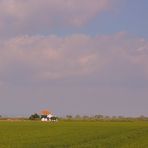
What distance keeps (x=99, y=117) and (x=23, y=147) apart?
503ft

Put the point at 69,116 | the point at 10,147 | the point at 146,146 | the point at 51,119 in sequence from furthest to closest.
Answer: the point at 69,116 < the point at 51,119 < the point at 146,146 < the point at 10,147

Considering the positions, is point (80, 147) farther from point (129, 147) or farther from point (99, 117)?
point (99, 117)

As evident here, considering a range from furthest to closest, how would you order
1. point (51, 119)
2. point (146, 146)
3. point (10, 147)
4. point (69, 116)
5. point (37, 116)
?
point (69, 116) < point (37, 116) < point (51, 119) < point (146, 146) < point (10, 147)

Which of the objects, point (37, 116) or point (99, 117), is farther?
point (99, 117)

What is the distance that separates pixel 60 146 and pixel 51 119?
114423mm

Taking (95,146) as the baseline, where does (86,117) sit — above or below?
above

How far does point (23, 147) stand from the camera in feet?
106

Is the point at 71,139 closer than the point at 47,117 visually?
Yes

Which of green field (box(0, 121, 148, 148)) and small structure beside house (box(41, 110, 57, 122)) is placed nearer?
green field (box(0, 121, 148, 148))

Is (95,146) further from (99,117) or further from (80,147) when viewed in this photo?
(99,117)

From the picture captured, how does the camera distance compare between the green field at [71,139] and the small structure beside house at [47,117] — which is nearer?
the green field at [71,139]

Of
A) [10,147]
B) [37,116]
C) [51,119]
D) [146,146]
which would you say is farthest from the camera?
[37,116]

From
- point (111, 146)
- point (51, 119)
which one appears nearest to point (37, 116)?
point (51, 119)

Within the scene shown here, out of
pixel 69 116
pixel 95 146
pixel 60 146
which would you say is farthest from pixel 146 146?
pixel 69 116
